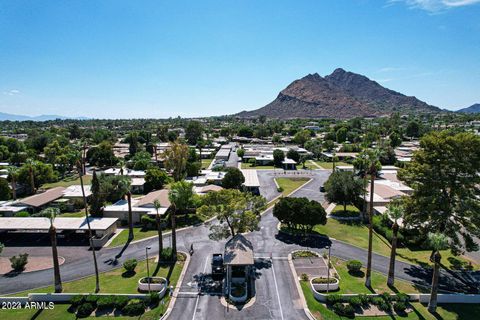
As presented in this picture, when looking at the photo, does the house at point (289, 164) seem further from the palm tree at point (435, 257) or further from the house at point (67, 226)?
the palm tree at point (435, 257)

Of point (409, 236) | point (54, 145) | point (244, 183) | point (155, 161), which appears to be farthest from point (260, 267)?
point (54, 145)

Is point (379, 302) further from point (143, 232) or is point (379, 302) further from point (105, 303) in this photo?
point (143, 232)

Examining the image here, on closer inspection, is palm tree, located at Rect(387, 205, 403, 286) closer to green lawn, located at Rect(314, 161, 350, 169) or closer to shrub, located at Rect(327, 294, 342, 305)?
shrub, located at Rect(327, 294, 342, 305)

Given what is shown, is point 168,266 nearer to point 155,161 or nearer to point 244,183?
point 244,183

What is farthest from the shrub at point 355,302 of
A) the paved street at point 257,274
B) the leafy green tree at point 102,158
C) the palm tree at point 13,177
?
the leafy green tree at point 102,158

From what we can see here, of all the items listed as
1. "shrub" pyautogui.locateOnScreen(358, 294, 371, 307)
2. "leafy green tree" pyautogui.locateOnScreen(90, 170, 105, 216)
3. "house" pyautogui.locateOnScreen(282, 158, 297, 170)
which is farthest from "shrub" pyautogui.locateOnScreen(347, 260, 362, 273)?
"house" pyautogui.locateOnScreen(282, 158, 297, 170)

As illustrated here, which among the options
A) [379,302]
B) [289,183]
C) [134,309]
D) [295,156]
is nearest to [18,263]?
[134,309]
